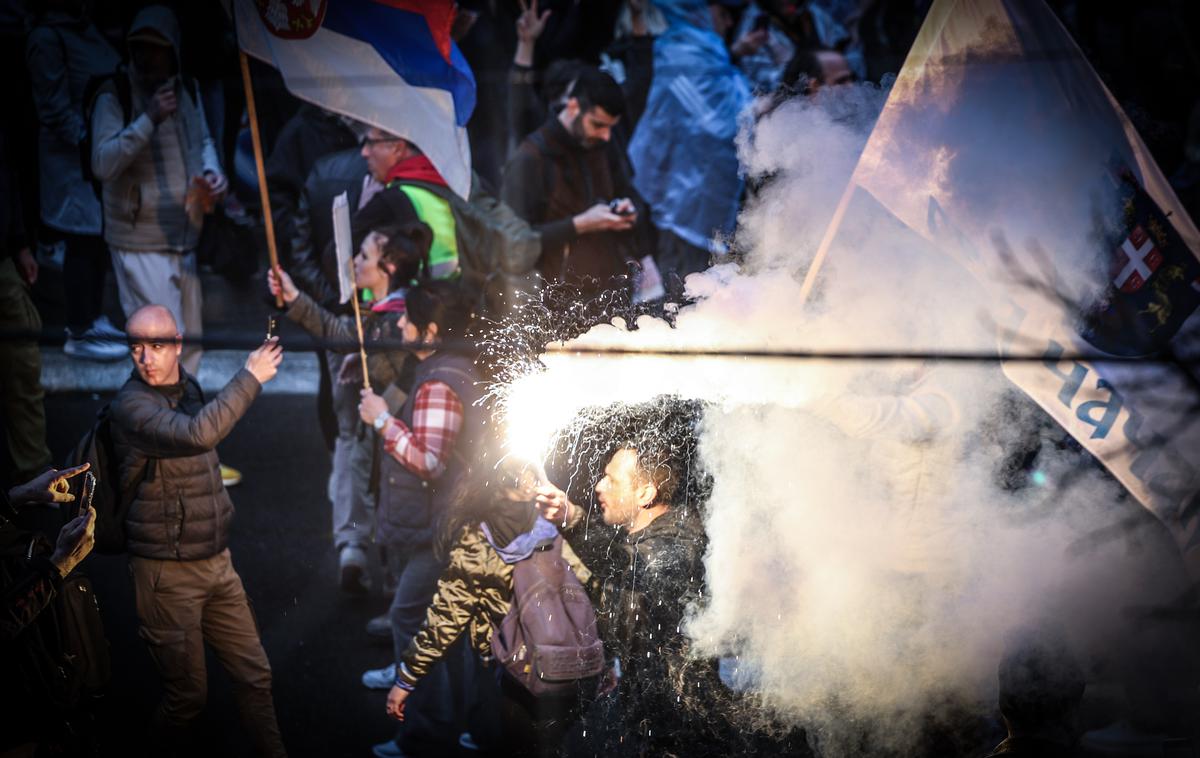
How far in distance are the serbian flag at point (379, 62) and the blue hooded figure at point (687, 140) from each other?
84.5 inches

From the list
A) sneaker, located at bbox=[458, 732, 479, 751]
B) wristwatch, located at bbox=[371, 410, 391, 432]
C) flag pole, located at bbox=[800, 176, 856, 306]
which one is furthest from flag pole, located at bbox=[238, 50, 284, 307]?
flag pole, located at bbox=[800, 176, 856, 306]

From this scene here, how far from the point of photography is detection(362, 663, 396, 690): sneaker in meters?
4.84

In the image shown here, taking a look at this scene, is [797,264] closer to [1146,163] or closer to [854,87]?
[854,87]

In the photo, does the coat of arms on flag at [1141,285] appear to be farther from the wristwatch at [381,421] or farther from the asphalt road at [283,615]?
the asphalt road at [283,615]

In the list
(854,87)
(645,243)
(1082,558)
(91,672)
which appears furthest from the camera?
(645,243)

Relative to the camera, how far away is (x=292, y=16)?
454 cm

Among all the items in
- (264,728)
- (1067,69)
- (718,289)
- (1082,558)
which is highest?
(1067,69)

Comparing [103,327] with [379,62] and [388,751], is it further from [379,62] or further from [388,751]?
[388,751]

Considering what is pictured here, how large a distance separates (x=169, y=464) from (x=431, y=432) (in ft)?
3.36

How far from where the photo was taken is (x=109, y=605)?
15.8ft

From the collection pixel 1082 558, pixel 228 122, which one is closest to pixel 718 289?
pixel 1082 558

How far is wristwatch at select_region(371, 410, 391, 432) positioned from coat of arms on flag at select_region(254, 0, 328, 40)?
1611mm

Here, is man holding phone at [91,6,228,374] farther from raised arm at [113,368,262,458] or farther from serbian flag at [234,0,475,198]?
raised arm at [113,368,262,458]

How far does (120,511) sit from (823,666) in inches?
106
